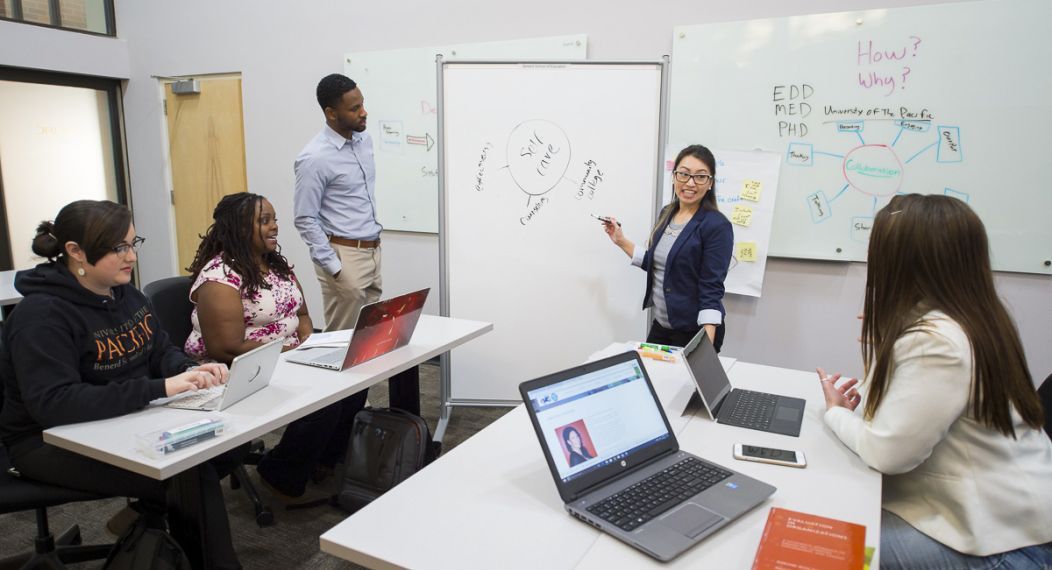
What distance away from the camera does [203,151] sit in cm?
488

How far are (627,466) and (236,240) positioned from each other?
1.62m

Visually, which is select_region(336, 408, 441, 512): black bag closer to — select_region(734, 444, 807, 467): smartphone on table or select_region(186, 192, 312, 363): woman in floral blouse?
select_region(186, 192, 312, 363): woman in floral blouse

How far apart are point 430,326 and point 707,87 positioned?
1.80 meters

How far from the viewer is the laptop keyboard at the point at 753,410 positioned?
1627 millimetres

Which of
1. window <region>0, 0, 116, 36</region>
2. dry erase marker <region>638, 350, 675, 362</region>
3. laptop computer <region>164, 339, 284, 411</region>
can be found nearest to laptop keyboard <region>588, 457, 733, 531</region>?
dry erase marker <region>638, 350, 675, 362</region>

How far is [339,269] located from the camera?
3.10m

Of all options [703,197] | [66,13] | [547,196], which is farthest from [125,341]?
[66,13]

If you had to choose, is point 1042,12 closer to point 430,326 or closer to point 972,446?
point 972,446

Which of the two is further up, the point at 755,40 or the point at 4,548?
the point at 755,40

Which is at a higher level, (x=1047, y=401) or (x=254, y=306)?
(x=254, y=306)

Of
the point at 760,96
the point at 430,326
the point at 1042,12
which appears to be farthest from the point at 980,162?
the point at 430,326

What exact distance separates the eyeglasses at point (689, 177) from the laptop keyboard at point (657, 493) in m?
1.38

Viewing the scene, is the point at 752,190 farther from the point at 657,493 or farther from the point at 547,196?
the point at 657,493

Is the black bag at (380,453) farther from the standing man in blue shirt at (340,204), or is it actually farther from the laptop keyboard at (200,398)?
the standing man in blue shirt at (340,204)
